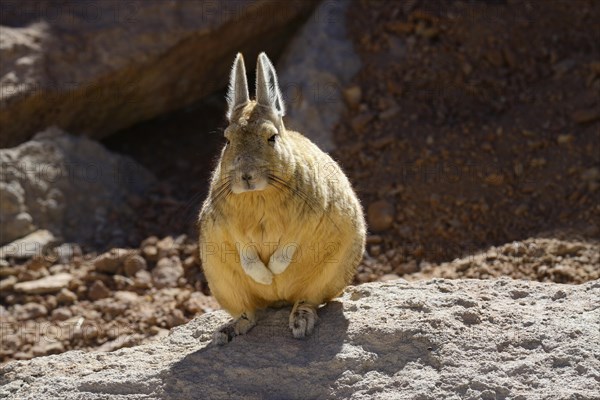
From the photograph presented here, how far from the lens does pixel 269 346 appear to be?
7.08 m

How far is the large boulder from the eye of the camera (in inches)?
441

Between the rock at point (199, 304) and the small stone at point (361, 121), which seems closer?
the rock at point (199, 304)

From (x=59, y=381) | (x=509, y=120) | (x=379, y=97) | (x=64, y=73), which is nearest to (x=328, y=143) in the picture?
(x=379, y=97)

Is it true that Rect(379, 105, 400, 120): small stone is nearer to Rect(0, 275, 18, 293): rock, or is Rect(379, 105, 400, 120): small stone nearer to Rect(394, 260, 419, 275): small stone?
Rect(394, 260, 419, 275): small stone

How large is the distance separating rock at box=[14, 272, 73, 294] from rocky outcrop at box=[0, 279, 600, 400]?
265cm

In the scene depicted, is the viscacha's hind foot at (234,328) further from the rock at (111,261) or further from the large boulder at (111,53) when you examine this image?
the large boulder at (111,53)

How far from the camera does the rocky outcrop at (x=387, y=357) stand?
6.34 meters

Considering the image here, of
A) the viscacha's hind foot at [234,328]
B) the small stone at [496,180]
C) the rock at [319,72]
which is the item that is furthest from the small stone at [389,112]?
the viscacha's hind foot at [234,328]

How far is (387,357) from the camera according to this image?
6.68m

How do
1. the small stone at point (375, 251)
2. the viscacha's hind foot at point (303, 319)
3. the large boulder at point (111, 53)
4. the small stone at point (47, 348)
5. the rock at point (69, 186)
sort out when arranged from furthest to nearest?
1. the large boulder at point (111, 53)
2. the rock at point (69, 186)
3. the small stone at point (375, 251)
4. the small stone at point (47, 348)
5. the viscacha's hind foot at point (303, 319)

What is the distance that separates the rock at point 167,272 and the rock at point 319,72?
6.72 feet

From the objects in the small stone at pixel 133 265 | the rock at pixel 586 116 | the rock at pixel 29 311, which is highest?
the rock at pixel 586 116

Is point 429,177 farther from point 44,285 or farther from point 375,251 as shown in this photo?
point 44,285

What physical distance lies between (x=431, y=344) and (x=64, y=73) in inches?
244
